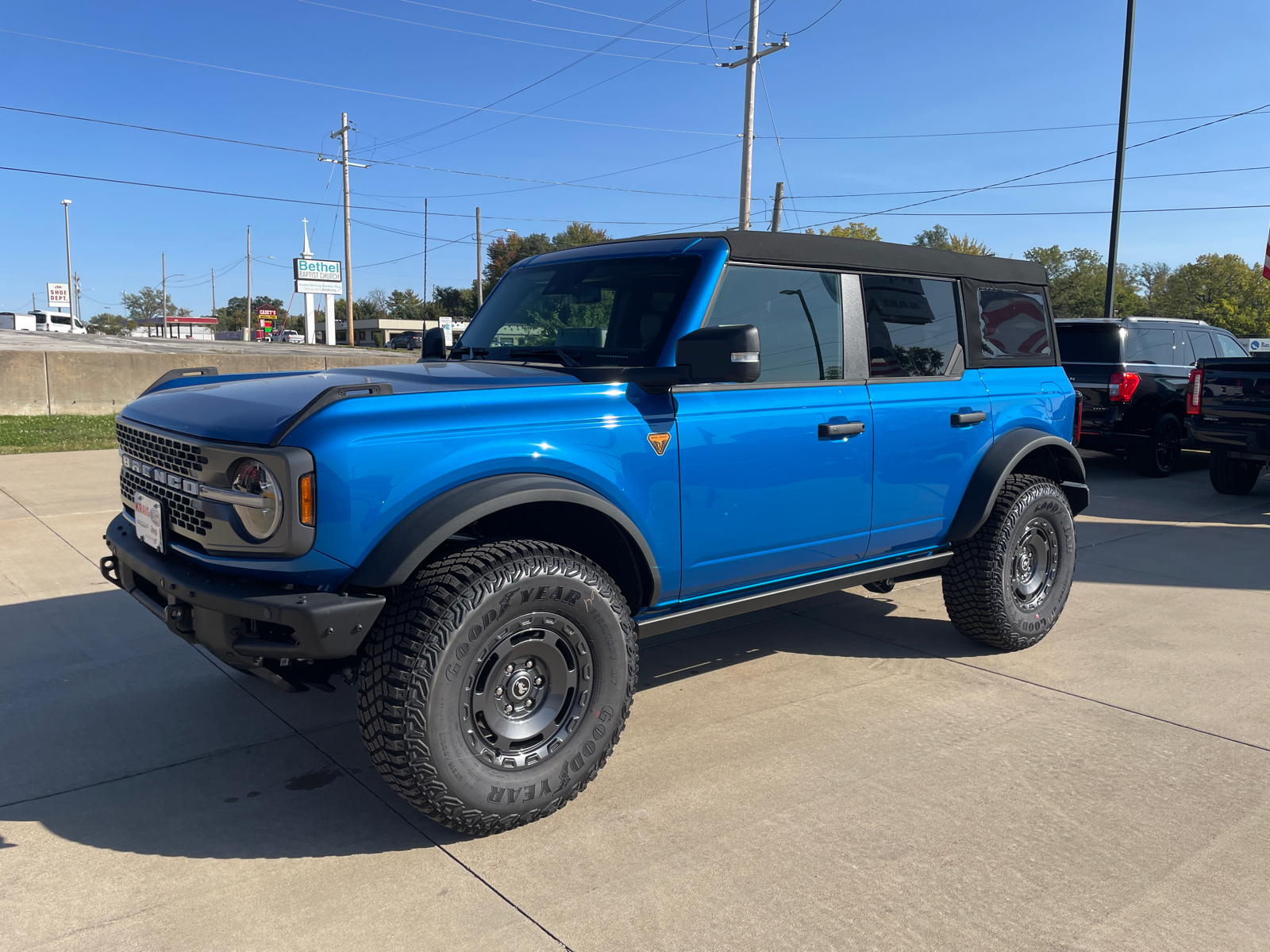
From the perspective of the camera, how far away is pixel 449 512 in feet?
9.27

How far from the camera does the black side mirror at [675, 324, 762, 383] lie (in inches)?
123

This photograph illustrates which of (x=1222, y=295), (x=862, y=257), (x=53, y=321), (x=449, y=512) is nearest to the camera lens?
(x=449, y=512)

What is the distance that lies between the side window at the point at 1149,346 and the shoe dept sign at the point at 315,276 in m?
59.2

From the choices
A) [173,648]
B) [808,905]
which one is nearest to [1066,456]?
[808,905]

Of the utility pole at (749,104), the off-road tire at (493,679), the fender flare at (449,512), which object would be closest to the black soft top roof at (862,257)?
the fender flare at (449,512)

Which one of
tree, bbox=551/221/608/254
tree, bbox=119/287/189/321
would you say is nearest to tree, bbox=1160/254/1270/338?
tree, bbox=551/221/608/254

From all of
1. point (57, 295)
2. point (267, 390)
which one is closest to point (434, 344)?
point (267, 390)

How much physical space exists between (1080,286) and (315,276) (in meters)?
62.4

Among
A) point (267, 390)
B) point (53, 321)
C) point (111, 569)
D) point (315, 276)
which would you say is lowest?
point (111, 569)

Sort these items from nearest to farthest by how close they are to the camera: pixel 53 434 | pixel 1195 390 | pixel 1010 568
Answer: pixel 1010 568
pixel 1195 390
pixel 53 434

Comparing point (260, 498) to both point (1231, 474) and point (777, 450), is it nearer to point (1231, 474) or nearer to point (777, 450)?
point (777, 450)

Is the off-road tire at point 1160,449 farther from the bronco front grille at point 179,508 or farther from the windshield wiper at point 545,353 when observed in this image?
the bronco front grille at point 179,508

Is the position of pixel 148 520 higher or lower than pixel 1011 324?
lower

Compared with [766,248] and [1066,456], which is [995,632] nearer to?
[1066,456]
